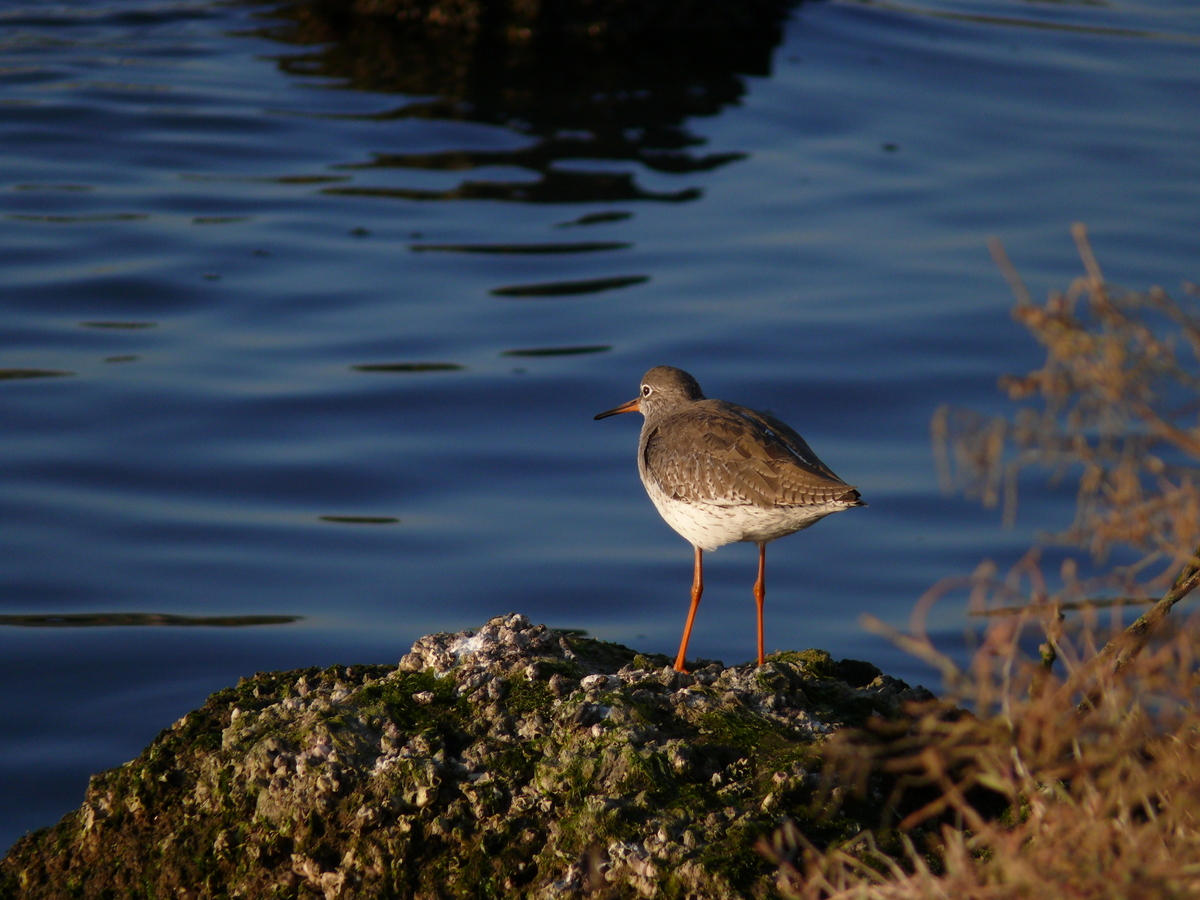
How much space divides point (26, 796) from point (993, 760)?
5.49m

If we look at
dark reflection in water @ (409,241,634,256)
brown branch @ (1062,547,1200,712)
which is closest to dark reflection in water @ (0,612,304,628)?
brown branch @ (1062,547,1200,712)

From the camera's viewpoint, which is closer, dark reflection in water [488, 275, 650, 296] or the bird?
the bird

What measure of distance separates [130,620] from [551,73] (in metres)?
11.2

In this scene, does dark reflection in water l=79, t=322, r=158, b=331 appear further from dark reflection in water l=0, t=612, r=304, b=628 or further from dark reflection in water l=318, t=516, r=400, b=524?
dark reflection in water l=0, t=612, r=304, b=628

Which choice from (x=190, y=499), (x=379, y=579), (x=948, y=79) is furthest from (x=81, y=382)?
(x=948, y=79)

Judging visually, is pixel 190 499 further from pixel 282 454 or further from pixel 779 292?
→ pixel 779 292

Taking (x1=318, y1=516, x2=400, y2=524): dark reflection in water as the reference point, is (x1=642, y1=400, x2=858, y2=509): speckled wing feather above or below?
above

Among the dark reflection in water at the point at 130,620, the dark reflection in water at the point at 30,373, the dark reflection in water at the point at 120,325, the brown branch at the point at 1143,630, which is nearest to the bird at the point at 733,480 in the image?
the brown branch at the point at 1143,630

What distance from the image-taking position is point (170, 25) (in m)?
20.2

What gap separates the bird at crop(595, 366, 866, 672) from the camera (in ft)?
21.0

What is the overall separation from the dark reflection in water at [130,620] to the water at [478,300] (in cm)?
5

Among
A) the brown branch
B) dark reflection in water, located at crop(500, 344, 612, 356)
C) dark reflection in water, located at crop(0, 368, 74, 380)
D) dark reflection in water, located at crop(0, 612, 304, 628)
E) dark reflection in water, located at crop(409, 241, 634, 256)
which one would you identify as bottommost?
dark reflection in water, located at crop(0, 612, 304, 628)

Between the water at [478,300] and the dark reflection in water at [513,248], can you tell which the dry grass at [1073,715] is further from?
the dark reflection in water at [513,248]

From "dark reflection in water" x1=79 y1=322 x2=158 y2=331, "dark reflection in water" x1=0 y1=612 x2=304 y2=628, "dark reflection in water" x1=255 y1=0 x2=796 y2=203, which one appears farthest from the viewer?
"dark reflection in water" x1=255 y1=0 x2=796 y2=203
